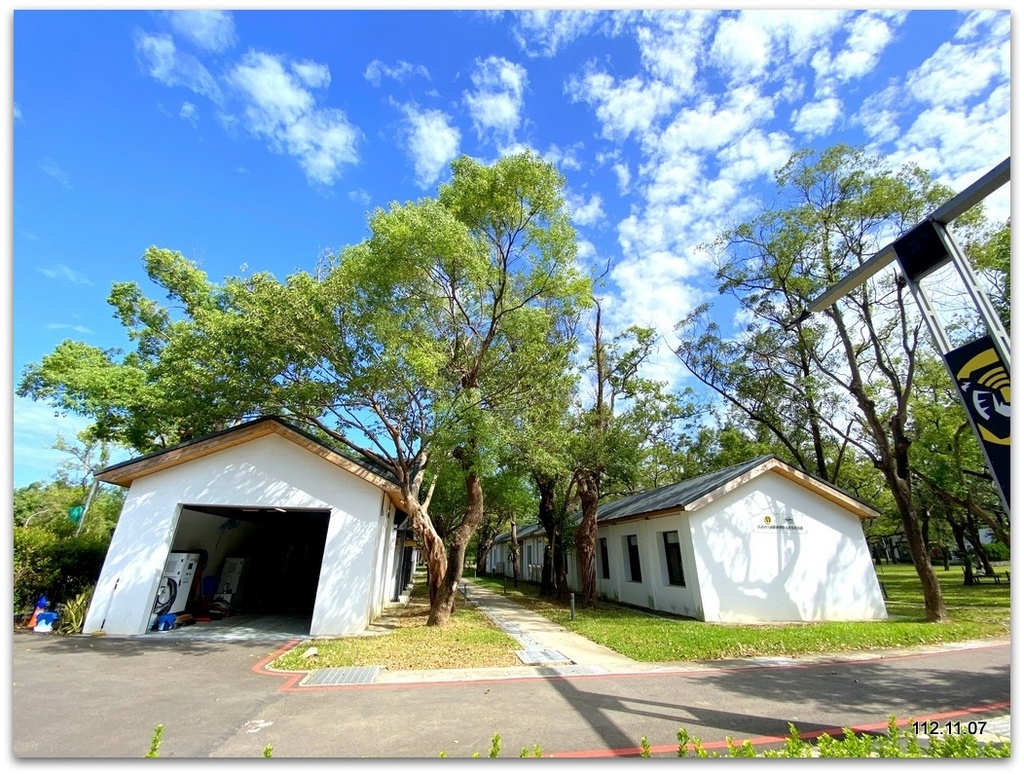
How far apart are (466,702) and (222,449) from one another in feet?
29.3

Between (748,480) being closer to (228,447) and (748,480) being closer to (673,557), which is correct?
(673,557)

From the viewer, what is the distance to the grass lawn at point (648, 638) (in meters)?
8.31

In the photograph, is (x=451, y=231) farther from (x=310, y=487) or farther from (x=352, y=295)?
(x=310, y=487)

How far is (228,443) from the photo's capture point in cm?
1143

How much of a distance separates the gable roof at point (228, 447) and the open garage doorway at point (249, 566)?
124 centimetres

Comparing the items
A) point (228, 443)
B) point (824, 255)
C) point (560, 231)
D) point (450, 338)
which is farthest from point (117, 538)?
point (824, 255)

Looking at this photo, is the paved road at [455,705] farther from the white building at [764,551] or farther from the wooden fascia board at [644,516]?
the wooden fascia board at [644,516]

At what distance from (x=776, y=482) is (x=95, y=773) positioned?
15.9 metres

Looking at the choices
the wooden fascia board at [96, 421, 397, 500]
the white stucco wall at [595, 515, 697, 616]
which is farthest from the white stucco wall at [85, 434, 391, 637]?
the white stucco wall at [595, 515, 697, 616]

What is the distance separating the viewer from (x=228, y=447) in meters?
11.5

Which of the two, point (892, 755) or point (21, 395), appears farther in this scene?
point (21, 395)

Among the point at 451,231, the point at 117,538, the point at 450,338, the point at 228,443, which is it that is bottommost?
the point at 117,538
